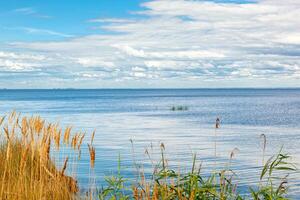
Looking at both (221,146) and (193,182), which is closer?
(193,182)

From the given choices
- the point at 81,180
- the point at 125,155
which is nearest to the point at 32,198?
the point at 81,180

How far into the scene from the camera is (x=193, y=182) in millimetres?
7453

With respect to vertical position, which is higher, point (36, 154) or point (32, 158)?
point (32, 158)

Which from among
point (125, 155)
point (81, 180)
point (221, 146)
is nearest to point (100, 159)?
point (125, 155)

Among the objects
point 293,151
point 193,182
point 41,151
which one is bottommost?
point 293,151

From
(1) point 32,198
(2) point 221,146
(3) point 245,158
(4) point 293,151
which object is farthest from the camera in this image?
(2) point 221,146

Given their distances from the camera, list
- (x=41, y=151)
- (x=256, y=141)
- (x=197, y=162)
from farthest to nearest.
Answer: (x=256, y=141) → (x=197, y=162) → (x=41, y=151)

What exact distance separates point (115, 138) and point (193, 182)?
80.5ft

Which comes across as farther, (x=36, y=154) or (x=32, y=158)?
(x=36, y=154)

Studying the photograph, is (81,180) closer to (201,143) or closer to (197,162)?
(197,162)

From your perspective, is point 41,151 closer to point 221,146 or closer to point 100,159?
point 100,159

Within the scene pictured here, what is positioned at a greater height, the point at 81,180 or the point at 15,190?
the point at 15,190

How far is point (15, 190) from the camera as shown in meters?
8.05

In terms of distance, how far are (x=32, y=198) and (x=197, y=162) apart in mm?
12969
